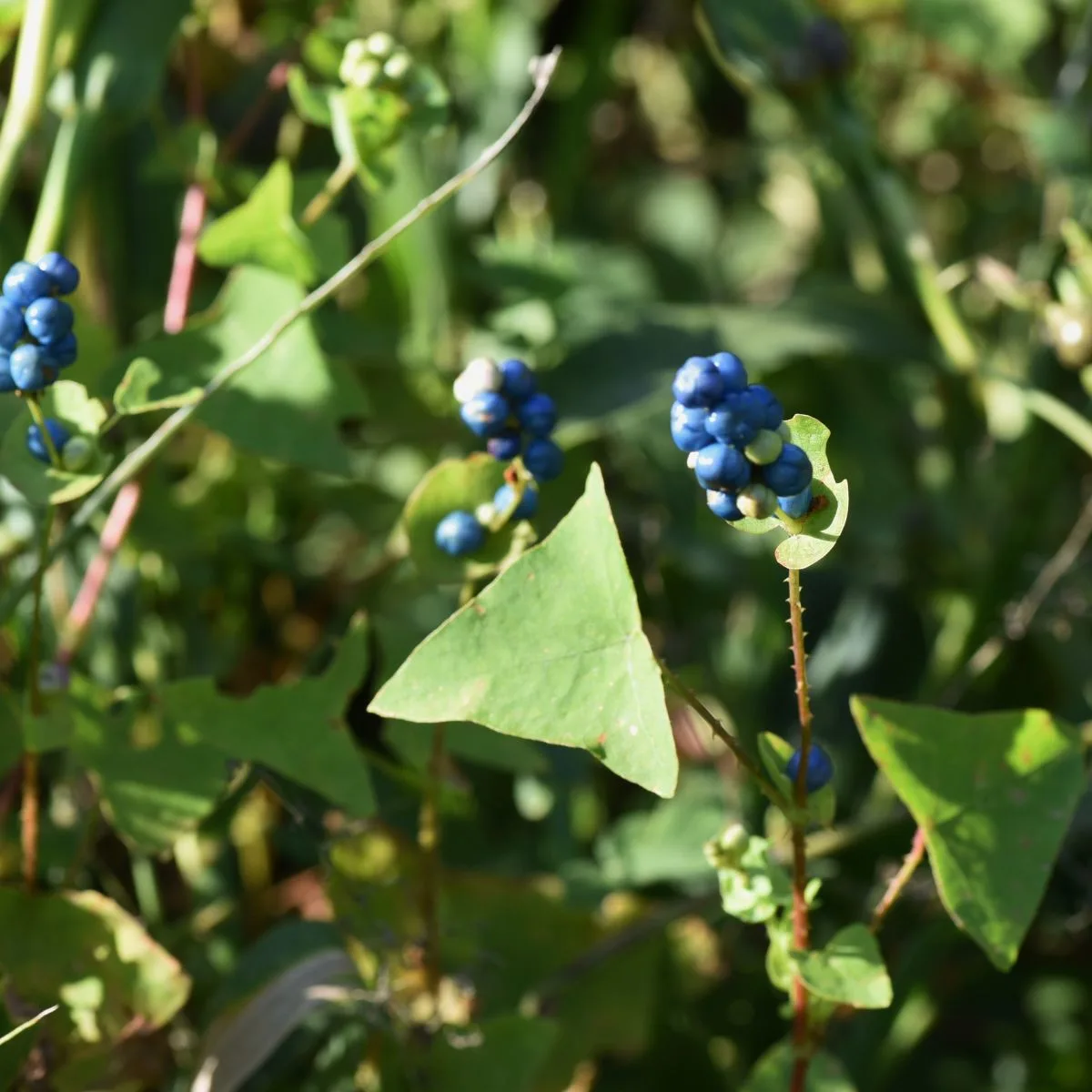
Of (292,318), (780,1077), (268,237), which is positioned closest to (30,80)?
(268,237)

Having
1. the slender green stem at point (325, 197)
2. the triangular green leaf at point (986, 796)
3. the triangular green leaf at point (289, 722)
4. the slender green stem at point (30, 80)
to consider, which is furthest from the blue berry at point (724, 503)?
the slender green stem at point (30, 80)

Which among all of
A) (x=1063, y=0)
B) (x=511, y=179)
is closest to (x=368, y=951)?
(x=511, y=179)

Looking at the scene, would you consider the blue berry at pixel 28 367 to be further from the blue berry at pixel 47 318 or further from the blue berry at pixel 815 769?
the blue berry at pixel 815 769

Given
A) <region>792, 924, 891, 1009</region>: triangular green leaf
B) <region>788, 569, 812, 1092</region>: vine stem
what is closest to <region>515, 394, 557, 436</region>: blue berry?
<region>788, 569, 812, 1092</region>: vine stem

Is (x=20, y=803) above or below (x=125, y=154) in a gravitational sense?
A: below

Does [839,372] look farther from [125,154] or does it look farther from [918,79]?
[125,154]
